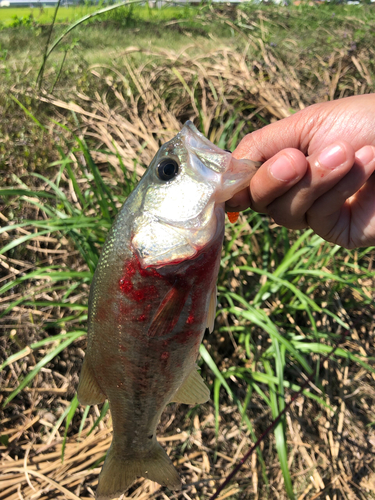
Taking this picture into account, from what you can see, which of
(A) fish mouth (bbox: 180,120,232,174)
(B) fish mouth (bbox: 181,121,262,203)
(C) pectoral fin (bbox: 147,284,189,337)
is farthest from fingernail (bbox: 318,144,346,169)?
(C) pectoral fin (bbox: 147,284,189,337)

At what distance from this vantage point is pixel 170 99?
4.11 metres

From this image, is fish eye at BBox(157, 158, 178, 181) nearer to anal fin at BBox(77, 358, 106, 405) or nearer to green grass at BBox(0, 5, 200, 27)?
anal fin at BBox(77, 358, 106, 405)

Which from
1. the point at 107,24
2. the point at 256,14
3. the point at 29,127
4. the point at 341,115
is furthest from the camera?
the point at 256,14

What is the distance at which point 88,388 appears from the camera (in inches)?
57.2

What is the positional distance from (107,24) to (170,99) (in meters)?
1.64

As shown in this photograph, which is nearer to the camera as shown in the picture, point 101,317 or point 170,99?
point 101,317

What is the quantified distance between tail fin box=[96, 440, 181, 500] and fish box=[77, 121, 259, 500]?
0.05 m

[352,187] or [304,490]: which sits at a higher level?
[352,187]

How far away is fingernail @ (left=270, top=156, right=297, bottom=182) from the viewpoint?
1329 millimetres

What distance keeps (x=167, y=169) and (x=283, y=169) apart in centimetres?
44

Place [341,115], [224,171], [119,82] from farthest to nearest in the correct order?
[119,82]
[341,115]
[224,171]

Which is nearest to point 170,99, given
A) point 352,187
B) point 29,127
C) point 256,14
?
point 29,127

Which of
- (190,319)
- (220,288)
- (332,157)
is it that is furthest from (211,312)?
(220,288)

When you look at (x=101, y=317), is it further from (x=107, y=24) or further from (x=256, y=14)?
(x=256, y=14)
